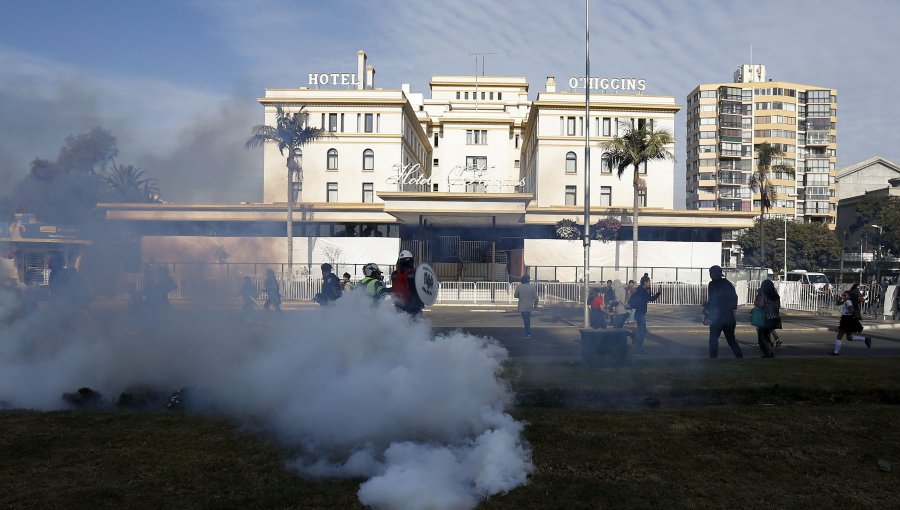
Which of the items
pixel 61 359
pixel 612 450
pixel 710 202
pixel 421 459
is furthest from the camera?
pixel 710 202

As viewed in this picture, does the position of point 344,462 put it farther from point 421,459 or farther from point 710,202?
point 710,202

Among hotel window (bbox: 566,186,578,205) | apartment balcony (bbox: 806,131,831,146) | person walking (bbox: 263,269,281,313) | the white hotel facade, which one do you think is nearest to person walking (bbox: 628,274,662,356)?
person walking (bbox: 263,269,281,313)

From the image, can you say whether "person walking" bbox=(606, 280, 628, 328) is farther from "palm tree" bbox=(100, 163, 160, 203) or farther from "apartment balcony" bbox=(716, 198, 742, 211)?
"apartment balcony" bbox=(716, 198, 742, 211)

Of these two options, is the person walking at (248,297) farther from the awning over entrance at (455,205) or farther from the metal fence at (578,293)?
the awning over entrance at (455,205)

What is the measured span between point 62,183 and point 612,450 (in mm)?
11858

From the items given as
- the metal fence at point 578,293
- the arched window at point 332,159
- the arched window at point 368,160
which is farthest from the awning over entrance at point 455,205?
the arched window at point 332,159

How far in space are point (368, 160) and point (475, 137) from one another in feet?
53.5

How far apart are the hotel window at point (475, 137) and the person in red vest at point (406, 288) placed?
63541 mm

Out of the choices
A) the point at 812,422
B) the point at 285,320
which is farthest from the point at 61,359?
the point at 812,422

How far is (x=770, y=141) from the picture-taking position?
106 m

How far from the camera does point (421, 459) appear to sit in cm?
645

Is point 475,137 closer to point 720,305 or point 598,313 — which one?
point 598,313

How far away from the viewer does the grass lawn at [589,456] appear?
626 cm

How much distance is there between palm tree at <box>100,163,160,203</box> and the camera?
1352cm
